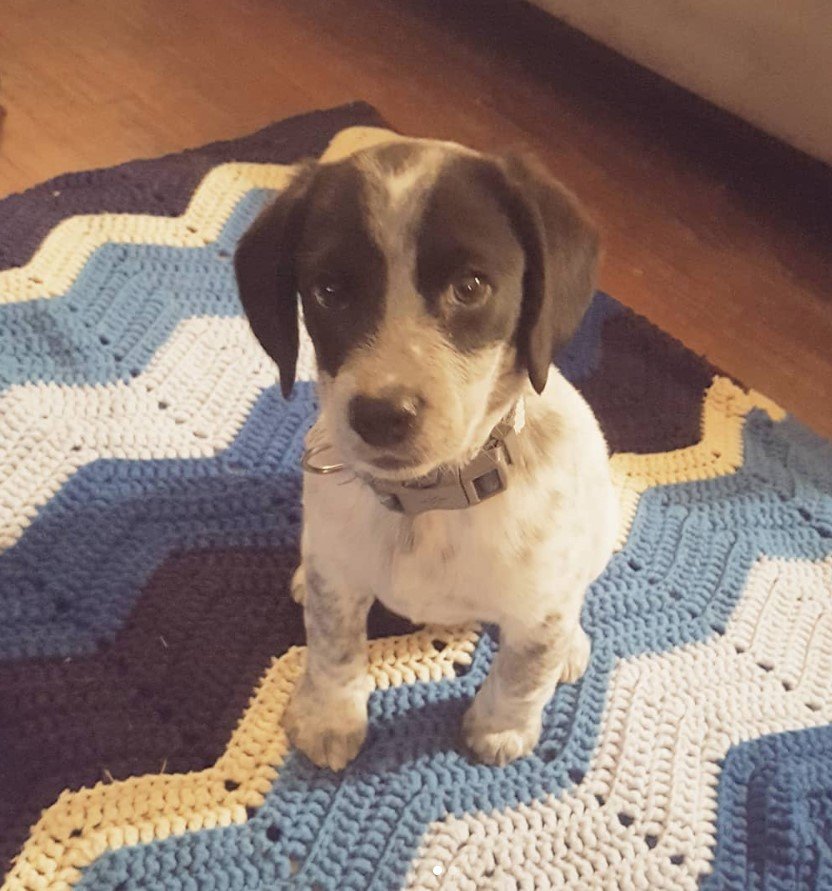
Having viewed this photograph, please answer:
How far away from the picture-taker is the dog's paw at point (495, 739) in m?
1.36

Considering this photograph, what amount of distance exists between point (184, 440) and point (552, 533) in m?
0.79

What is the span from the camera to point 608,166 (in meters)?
2.59

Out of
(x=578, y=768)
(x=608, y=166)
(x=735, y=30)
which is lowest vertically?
(x=578, y=768)

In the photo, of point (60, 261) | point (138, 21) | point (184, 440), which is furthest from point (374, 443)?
point (138, 21)

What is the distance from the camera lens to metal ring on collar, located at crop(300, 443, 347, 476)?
111 centimetres

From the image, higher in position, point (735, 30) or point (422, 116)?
point (735, 30)

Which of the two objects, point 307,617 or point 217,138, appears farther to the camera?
point 217,138

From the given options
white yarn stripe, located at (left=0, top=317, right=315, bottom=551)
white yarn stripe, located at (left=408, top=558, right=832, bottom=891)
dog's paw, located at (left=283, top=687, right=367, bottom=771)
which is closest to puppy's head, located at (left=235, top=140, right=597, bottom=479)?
dog's paw, located at (left=283, top=687, right=367, bottom=771)

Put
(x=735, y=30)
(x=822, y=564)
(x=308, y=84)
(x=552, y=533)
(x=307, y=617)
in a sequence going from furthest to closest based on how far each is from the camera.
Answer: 1. (x=308, y=84)
2. (x=735, y=30)
3. (x=822, y=564)
4. (x=307, y=617)
5. (x=552, y=533)

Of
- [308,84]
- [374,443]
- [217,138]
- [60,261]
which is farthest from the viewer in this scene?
[308,84]

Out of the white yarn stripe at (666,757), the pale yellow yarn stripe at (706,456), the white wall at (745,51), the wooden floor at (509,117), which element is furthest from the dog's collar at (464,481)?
the white wall at (745,51)

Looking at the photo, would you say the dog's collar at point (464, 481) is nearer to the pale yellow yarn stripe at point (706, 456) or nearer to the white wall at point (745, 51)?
the pale yellow yarn stripe at point (706, 456)

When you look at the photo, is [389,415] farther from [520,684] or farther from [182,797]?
[182,797]

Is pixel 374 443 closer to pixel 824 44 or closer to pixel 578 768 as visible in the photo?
pixel 578 768
